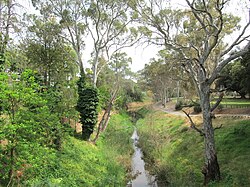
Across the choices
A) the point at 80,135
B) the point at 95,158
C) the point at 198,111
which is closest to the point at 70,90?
the point at 80,135

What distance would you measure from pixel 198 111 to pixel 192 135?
14.0 metres

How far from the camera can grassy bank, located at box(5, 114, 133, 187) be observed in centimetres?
907

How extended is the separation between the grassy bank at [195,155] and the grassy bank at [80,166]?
8.76 feet

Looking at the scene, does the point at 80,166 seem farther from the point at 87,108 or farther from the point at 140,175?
the point at 87,108

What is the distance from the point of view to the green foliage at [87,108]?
64.8 feet

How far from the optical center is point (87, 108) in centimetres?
1967

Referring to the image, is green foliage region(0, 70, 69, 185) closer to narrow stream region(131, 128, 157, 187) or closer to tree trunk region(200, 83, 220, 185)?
tree trunk region(200, 83, 220, 185)

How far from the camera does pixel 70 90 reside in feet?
65.8

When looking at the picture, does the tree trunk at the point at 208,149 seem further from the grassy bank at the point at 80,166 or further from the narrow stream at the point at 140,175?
the grassy bank at the point at 80,166

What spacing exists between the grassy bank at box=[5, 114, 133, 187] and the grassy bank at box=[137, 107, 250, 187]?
2.67 meters

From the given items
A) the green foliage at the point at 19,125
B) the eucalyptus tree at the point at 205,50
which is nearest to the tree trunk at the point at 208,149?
the eucalyptus tree at the point at 205,50

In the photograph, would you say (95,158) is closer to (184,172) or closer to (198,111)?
(184,172)

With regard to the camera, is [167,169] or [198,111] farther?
[198,111]

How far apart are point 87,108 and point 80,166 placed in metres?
6.27
